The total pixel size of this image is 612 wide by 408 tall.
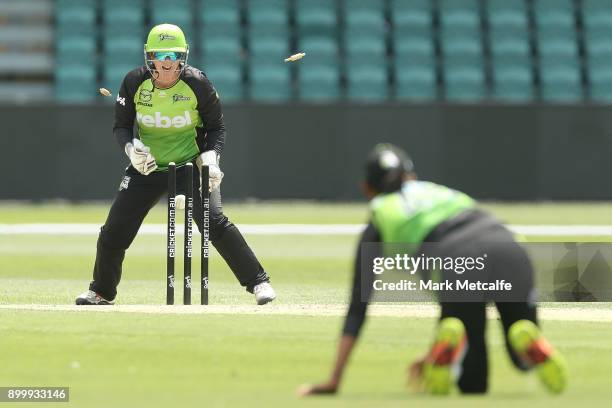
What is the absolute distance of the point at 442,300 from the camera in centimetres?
632

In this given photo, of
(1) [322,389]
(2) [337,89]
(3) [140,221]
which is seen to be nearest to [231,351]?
(1) [322,389]

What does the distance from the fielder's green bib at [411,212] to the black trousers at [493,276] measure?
8cm

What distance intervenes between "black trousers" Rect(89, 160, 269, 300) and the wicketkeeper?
4075 mm

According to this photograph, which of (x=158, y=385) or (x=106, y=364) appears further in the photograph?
(x=106, y=364)

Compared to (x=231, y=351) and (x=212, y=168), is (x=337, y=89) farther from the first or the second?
(x=231, y=351)

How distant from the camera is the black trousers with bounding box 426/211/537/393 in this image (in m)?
6.16

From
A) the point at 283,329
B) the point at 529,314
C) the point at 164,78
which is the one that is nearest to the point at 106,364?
the point at 283,329

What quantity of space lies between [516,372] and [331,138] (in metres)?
17.1

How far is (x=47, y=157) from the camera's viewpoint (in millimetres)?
24109

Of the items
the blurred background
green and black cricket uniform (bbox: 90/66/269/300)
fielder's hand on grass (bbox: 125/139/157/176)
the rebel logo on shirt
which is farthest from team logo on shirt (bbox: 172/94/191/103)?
the blurred background

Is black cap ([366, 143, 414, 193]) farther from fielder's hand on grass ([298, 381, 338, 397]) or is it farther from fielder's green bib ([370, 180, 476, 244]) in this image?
fielder's hand on grass ([298, 381, 338, 397])

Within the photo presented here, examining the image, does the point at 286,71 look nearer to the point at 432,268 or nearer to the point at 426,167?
the point at 426,167

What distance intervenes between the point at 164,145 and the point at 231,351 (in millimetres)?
2865

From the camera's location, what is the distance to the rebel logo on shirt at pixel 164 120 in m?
10.2
